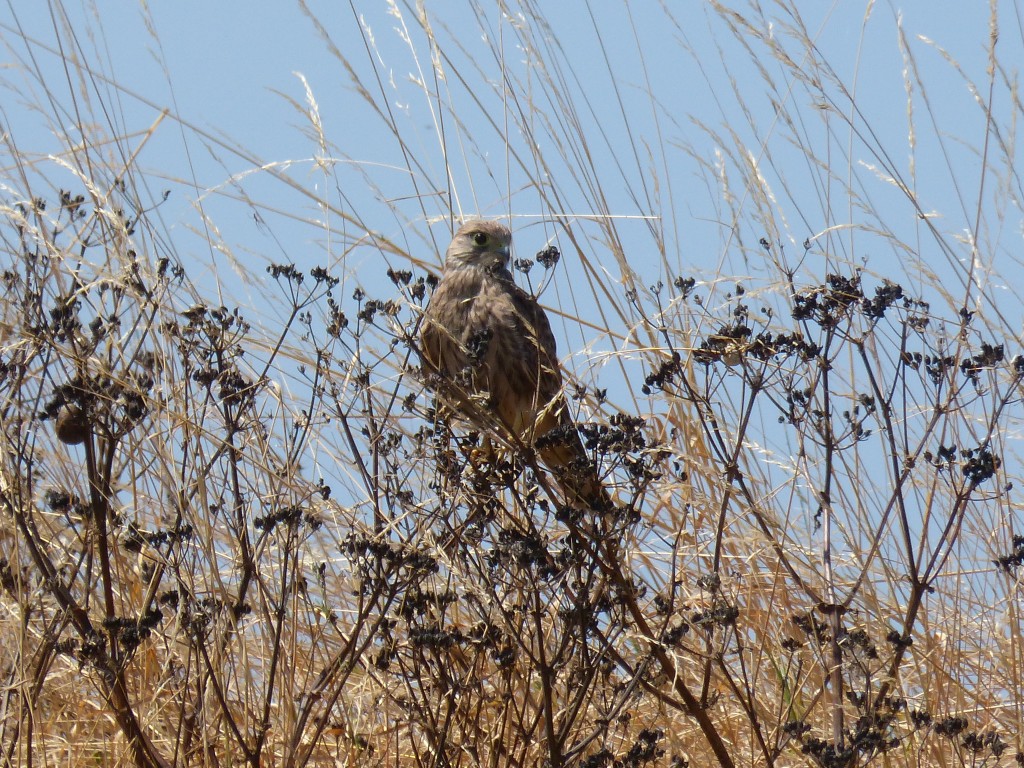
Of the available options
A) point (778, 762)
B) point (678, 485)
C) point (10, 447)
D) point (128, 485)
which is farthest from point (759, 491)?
point (10, 447)

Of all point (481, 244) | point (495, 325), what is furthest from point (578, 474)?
point (481, 244)

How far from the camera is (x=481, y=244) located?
162 inches

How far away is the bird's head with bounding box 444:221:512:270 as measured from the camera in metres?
4.08

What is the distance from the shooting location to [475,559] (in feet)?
8.56

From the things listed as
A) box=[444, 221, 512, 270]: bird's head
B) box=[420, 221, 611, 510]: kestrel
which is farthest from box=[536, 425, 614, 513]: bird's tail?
box=[444, 221, 512, 270]: bird's head

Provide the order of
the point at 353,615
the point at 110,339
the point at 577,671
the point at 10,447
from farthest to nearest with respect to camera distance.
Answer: the point at 353,615
the point at 110,339
the point at 10,447
the point at 577,671

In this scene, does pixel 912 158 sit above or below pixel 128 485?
above

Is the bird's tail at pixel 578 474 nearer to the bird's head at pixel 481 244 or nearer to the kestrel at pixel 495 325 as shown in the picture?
the kestrel at pixel 495 325

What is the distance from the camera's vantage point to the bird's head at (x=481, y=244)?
4.08 m

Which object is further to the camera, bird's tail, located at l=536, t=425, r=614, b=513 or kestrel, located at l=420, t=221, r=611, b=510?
kestrel, located at l=420, t=221, r=611, b=510

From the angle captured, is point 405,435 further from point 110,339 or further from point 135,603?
point 135,603

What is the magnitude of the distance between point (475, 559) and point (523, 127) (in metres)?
1.25

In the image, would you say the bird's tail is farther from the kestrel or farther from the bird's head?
the bird's head

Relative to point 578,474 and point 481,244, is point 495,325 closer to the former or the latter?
point 481,244
